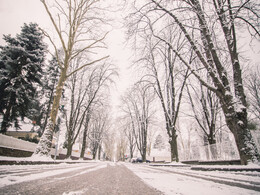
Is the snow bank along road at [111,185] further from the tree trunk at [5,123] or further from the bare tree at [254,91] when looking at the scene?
the bare tree at [254,91]

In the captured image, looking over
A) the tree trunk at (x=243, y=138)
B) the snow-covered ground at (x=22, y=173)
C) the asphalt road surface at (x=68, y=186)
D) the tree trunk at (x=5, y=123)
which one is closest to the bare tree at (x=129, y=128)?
the tree trunk at (x=5, y=123)

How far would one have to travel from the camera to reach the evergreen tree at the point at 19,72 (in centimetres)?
1493

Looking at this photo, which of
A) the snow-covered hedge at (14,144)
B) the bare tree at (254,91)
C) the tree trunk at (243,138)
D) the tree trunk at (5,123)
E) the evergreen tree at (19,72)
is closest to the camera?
the tree trunk at (243,138)

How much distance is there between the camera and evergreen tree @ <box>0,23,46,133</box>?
14.9 meters

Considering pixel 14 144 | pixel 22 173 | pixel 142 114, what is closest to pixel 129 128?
Result: pixel 142 114

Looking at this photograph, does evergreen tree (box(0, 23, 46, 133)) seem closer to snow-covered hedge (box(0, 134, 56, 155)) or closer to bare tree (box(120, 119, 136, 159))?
snow-covered hedge (box(0, 134, 56, 155))

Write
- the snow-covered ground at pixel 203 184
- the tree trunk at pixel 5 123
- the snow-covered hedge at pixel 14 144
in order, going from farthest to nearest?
the tree trunk at pixel 5 123 < the snow-covered hedge at pixel 14 144 < the snow-covered ground at pixel 203 184

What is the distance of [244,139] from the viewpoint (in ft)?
12.5

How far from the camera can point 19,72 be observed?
53.2ft

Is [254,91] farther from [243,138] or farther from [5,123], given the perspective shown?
[5,123]

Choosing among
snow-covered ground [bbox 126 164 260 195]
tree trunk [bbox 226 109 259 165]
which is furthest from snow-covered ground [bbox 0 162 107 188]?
tree trunk [bbox 226 109 259 165]

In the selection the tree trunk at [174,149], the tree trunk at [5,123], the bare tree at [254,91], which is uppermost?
the bare tree at [254,91]

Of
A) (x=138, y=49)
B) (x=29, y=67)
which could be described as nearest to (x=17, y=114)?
(x=29, y=67)

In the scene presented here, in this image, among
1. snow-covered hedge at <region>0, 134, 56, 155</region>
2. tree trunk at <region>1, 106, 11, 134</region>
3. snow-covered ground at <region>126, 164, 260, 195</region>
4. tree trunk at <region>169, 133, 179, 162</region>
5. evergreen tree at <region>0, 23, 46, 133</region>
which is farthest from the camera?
evergreen tree at <region>0, 23, 46, 133</region>
